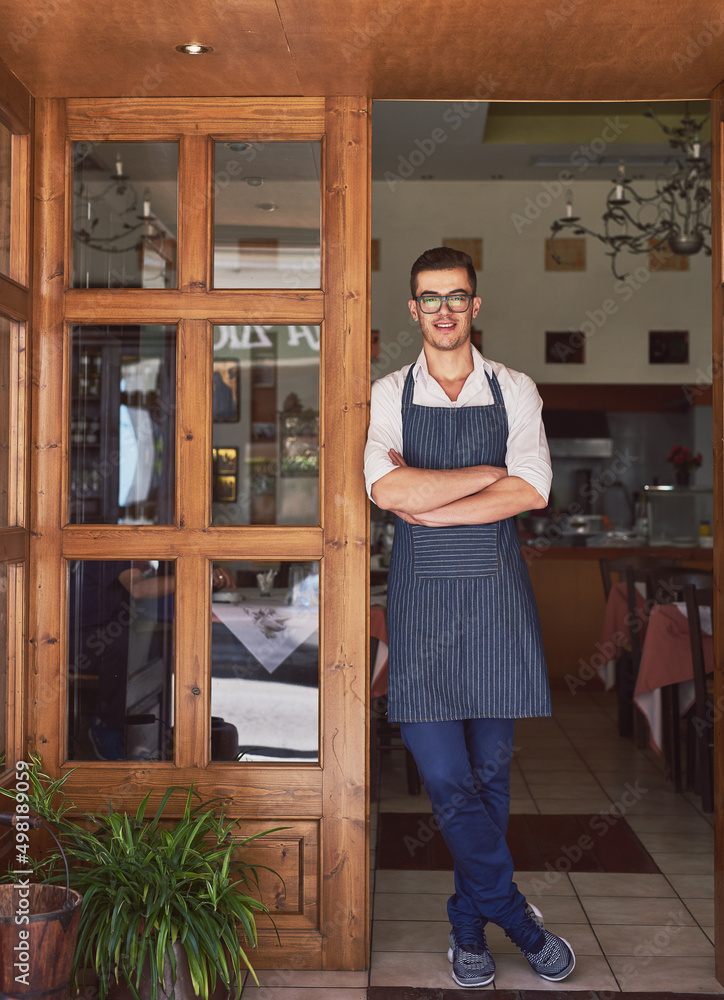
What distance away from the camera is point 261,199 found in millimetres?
2924

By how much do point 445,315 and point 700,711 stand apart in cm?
259

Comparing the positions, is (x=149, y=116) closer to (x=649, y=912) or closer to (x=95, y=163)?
(x=95, y=163)

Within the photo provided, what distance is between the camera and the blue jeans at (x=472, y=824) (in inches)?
101

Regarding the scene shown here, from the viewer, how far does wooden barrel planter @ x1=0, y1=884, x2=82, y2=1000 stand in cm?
199

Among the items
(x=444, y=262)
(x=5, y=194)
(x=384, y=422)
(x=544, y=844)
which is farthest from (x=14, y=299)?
(x=544, y=844)

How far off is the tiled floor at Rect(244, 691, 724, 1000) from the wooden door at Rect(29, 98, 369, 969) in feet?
0.54

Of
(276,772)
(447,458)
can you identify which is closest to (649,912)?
(276,772)

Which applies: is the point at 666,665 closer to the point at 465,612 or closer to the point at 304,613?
the point at 465,612

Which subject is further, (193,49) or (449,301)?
(449,301)

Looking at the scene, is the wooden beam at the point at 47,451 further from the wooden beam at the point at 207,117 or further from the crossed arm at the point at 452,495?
the crossed arm at the point at 452,495
